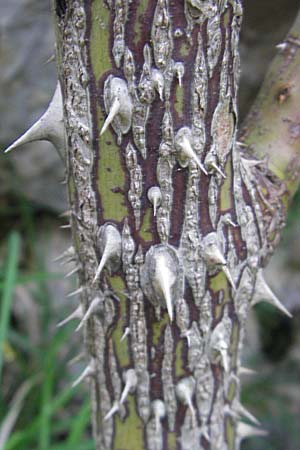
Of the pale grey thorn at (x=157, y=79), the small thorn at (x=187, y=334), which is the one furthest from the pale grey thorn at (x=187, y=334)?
the pale grey thorn at (x=157, y=79)

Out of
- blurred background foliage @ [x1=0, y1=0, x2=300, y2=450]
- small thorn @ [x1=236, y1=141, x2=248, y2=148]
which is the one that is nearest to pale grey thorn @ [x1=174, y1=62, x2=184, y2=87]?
small thorn @ [x1=236, y1=141, x2=248, y2=148]

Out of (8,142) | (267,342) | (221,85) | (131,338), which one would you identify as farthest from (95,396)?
(267,342)

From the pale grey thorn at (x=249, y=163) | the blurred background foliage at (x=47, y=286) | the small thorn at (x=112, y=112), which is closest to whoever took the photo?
the small thorn at (x=112, y=112)

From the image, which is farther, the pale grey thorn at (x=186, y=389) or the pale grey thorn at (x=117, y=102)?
the pale grey thorn at (x=186, y=389)

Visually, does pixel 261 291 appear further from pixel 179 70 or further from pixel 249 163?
pixel 179 70

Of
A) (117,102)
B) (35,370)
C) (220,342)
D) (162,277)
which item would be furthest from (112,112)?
(35,370)

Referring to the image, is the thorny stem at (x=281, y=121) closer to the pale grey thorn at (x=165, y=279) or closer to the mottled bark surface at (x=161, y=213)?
the mottled bark surface at (x=161, y=213)

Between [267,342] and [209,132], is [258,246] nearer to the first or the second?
[209,132]
